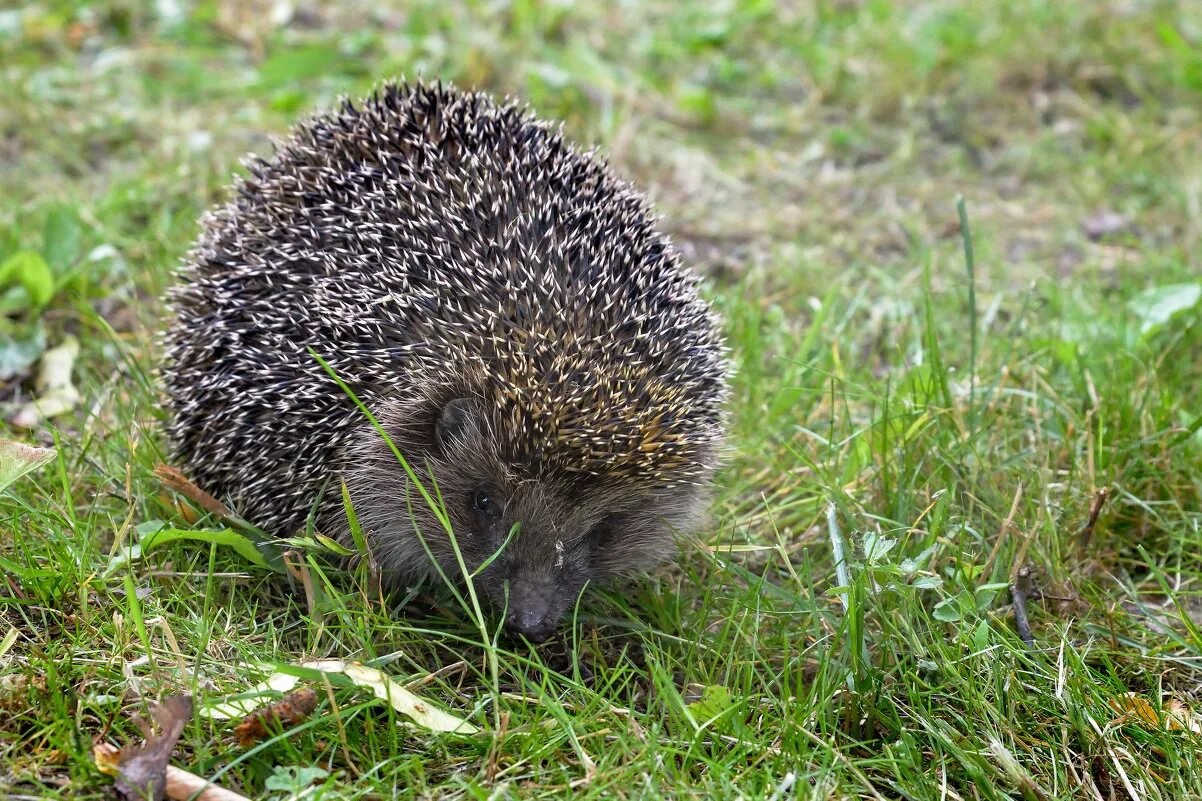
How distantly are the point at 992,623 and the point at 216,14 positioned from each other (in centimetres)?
718

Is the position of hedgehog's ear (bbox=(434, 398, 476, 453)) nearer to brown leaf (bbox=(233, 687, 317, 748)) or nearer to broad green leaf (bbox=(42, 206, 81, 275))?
brown leaf (bbox=(233, 687, 317, 748))

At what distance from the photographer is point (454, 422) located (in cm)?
440

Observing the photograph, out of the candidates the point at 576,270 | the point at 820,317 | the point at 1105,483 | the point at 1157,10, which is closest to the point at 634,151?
the point at 820,317

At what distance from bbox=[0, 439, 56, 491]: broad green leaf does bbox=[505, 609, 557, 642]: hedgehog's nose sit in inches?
66.5

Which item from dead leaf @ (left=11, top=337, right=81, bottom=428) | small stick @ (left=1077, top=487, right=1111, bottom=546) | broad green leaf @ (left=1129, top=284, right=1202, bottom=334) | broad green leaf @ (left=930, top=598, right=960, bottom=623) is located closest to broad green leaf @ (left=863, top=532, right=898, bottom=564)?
broad green leaf @ (left=930, top=598, right=960, bottom=623)

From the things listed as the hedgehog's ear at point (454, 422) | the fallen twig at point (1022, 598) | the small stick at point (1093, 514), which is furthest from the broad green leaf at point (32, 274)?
the small stick at point (1093, 514)

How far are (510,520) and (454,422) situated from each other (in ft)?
1.43

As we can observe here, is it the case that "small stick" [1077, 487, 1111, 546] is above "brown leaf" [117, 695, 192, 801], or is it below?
below

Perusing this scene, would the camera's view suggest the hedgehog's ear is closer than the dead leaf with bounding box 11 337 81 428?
Yes

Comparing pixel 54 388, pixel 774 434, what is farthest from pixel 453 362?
pixel 54 388

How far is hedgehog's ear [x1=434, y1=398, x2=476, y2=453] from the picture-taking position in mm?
4355

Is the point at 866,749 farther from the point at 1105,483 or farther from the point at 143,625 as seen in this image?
the point at 143,625

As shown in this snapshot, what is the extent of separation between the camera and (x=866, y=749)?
371 cm

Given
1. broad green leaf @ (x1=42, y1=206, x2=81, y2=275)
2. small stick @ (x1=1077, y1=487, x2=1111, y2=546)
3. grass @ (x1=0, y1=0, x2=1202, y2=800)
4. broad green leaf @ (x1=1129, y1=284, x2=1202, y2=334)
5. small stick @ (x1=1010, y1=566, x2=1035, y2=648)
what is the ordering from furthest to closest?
1. broad green leaf @ (x1=42, y1=206, x2=81, y2=275)
2. broad green leaf @ (x1=1129, y1=284, x2=1202, y2=334)
3. small stick @ (x1=1077, y1=487, x2=1111, y2=546)
4. small stick @ (x1=1010, y1=566, x2=1035, y2=648)
5. grass @ (x1=0, y1=0, x2=1202, y2=800)
